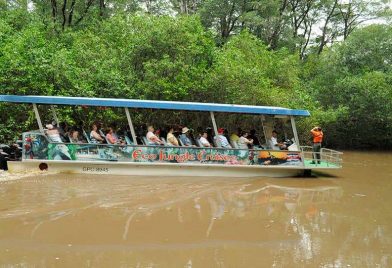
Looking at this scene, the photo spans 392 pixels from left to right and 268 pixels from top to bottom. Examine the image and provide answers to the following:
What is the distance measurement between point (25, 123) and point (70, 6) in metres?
16.2

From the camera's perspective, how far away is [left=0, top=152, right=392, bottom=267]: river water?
5816 mm

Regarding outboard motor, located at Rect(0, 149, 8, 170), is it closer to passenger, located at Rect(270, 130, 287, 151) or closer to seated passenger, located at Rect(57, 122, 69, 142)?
seated passenger, located at Rect(57, 122, 69, 142)

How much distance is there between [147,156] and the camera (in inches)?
480

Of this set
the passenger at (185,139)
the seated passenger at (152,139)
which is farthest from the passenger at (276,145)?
the seated passenger at (152,139)

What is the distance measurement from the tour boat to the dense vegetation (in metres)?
2.89

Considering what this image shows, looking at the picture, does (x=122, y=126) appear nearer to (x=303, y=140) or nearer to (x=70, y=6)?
(x=303, y=140)

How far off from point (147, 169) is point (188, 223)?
4.86 metres

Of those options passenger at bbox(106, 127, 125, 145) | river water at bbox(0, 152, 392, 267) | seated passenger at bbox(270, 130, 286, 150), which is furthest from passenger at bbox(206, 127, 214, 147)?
passenger at bbox(106, 127, 125, 145)

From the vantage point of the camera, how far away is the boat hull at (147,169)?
11672 mm

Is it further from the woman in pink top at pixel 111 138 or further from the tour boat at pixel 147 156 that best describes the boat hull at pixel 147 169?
the woman in pink top at pixel 111 138

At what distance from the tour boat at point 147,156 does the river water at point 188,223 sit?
1.64 feet

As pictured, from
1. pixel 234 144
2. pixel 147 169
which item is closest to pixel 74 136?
pixel 147 169

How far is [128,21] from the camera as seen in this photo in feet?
65.0

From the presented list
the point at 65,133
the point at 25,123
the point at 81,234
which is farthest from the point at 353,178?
the point at 25,123
